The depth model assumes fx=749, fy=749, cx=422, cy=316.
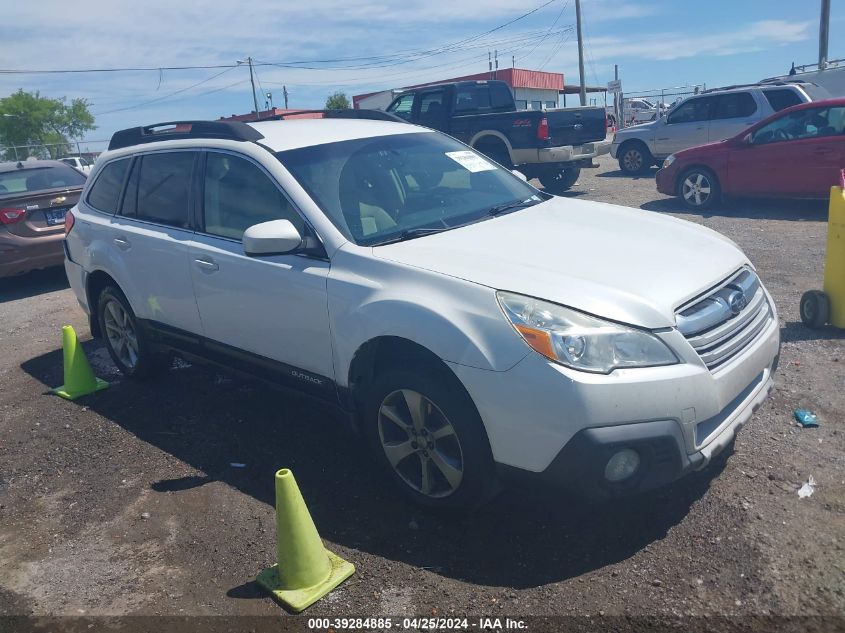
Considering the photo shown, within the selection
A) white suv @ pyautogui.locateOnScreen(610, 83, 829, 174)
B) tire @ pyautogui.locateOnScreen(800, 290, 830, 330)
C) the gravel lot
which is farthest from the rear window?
white suv @ pyautogui.locateOnScreen(610, 83, 829, 174)

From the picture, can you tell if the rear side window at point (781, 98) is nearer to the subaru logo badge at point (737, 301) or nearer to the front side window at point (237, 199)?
the subaru logo badge at point (737, 301)

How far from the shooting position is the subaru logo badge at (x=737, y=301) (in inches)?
137

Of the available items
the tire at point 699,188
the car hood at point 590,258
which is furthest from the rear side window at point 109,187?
the tire at point 699,188

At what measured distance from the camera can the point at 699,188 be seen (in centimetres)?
1201

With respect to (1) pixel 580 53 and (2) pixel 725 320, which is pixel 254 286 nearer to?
(2) pixel 725 320

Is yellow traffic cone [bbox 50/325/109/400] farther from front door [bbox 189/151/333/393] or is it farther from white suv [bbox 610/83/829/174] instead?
white suv [bbox 610/83/829/174]

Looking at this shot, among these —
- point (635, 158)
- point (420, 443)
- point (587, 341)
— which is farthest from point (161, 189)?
point (635, 158)

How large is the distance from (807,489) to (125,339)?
4789mm

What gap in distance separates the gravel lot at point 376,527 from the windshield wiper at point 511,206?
1644 millimetres

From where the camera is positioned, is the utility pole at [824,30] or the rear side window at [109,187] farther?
the utility pole at [824,30]

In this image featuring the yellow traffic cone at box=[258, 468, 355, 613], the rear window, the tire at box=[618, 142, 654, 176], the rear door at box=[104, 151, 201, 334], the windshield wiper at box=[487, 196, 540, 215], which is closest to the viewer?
the yellow traffic cone at box=[258, 468, 355, 613]

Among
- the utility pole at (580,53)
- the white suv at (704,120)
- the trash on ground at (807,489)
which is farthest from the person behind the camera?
the utility pole at (580,53)

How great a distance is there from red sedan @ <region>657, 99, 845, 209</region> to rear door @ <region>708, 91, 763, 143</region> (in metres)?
3.31

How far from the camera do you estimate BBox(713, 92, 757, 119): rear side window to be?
1458cm
